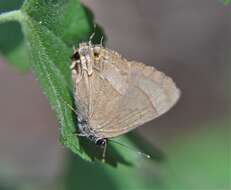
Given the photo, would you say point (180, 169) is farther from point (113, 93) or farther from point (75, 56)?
point (75, 56)

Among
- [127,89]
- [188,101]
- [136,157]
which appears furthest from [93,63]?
[188,101]

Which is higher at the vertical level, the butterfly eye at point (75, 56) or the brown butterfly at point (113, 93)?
the butterfly eye at point (75, 56)

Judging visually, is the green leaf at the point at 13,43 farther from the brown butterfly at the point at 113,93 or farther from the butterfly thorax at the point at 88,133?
the butterfly thorax at the point at 88,133

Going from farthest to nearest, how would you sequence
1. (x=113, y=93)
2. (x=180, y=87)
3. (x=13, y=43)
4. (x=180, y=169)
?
(x=180, y=87) → (x=180, y=169) → (x=13, y=43) → (x=113, y=93)

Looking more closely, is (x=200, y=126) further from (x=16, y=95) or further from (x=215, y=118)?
(x=16, y=95)

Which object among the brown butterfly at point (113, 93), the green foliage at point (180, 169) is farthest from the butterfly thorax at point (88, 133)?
the green foliage at point (180, 169)

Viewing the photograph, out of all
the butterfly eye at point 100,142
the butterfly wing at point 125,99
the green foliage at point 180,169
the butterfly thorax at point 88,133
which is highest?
the butterfly wing at point 125,99

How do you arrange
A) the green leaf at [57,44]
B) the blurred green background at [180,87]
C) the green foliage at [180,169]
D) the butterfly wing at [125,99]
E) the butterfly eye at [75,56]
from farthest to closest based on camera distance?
the blurred green background at [180,87] → the green foliage at [180,169] → the butterfly wing at [125,99] → the butterfly eye at [75,56] → the green leaf at [57,44]

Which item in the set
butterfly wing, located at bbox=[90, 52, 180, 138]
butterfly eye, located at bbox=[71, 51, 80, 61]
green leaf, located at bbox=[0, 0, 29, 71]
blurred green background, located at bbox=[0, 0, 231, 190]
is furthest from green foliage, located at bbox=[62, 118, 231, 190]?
butterfly eye, located at bbox=[71, 51, 80, 61]

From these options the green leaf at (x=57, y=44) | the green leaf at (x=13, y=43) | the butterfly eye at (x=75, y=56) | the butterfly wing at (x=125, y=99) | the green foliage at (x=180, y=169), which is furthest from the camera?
the green foliage at (x=180, y=169)

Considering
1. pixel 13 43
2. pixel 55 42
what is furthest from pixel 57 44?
pixel 13 43
